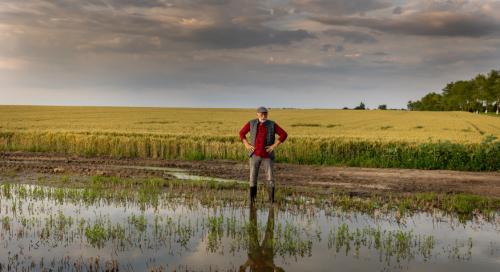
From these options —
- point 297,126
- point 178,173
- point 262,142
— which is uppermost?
point 262,142

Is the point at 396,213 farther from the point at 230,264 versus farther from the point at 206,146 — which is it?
the point at 206,146

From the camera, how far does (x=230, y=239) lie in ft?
29.6

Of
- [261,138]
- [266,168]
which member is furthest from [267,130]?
[266,168]

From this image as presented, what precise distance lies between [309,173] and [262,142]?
21.9ft

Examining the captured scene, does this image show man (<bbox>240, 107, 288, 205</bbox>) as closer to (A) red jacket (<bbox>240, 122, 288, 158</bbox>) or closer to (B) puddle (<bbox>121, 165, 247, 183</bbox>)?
(A) red jacket (<bbox>240, 122, 288, 158</bbox>)

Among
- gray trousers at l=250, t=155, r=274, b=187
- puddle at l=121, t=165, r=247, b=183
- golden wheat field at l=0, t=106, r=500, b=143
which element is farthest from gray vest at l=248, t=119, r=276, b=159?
golden wheat field at l=0, t=106, r=500, b=143

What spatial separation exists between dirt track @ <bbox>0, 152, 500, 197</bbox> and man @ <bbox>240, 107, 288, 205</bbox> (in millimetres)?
3607

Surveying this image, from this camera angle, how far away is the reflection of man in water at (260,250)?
299 inches

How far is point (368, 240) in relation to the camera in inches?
362

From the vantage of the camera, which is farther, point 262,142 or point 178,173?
point 178,173

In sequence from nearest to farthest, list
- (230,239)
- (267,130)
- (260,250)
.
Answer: (260,250)
(230,239)
(267,130)

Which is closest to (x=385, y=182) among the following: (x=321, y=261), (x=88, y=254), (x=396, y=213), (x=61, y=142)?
(x=396, y=213)

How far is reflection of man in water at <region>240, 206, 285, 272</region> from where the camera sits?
7590 millimetres

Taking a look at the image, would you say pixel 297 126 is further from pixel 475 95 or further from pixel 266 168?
pixel 475 95
